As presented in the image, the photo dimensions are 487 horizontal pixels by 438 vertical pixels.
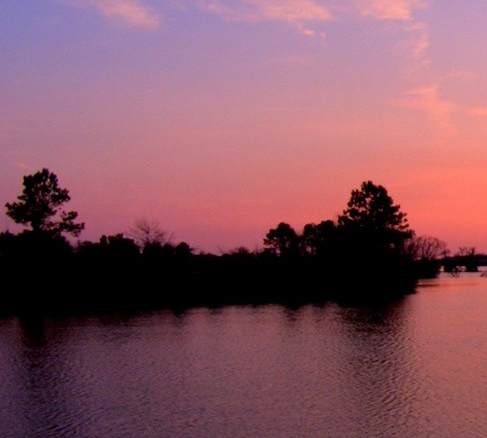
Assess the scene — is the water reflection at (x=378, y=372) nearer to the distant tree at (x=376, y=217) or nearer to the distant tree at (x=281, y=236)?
the distant tree at (x=376, y=217)

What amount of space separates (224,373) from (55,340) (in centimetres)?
1212

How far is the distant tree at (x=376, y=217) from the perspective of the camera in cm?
8650

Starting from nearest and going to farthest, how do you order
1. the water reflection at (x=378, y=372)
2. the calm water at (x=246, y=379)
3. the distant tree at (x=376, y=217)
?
the calm water at (x=246, y=379) → the water reflection at (x=378, y=372) → the distant tree at (x=376, y=217)

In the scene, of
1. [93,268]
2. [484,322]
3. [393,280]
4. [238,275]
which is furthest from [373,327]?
[393,280]

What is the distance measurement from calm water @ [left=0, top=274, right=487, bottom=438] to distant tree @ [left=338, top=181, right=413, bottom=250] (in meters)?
48.1

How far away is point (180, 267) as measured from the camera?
2876 inches

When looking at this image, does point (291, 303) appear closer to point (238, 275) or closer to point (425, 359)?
point (238, 275)

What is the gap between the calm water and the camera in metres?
16.2

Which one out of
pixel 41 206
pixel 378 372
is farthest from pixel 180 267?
pixel 378 372

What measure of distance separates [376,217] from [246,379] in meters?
67.8

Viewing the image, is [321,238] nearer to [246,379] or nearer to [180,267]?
[180,267]

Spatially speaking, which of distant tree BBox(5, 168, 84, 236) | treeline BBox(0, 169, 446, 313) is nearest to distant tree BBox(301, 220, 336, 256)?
treeline BBox(0, 169, 446, 313)

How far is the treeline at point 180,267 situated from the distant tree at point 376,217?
0.40 feet

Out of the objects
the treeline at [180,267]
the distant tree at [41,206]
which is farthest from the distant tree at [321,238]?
the distant tree at [41,206]
